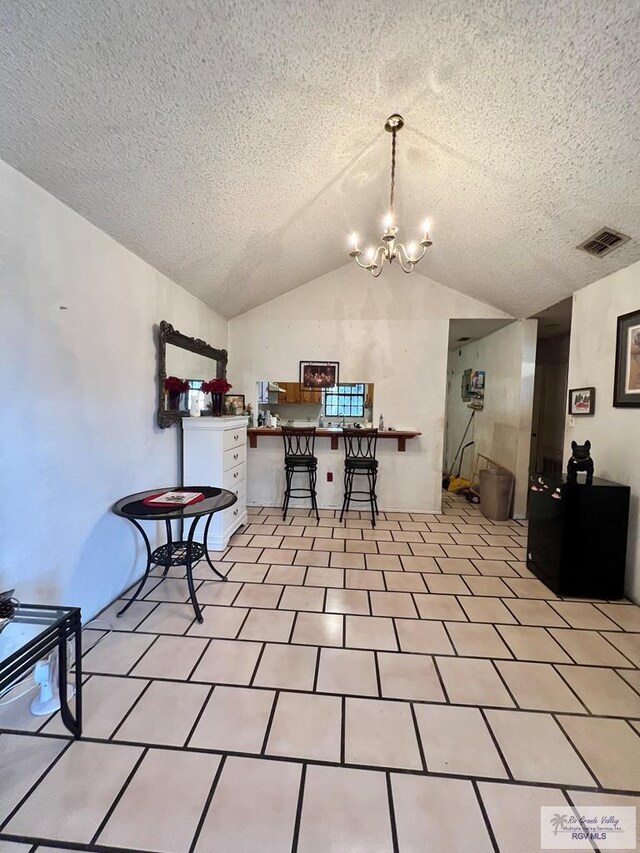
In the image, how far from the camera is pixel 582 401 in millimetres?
2918

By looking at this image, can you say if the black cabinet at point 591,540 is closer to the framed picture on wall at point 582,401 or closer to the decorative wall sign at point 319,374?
the framed picture on wall at point 582,401

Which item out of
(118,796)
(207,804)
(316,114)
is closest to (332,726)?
(207,804)

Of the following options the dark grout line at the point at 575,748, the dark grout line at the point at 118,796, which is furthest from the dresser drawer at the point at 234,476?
the dark grout line at the point at 575,748

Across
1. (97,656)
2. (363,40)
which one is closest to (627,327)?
(363,40)

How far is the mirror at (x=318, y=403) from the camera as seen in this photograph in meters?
4.26

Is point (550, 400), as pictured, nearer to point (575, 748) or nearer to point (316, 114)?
point (575, 748)

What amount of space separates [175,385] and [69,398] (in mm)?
1031

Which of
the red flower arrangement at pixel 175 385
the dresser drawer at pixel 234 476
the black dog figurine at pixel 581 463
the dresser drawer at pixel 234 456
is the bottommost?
the dresser drawer at pixel 234 476

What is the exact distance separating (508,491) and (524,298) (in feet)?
6.82

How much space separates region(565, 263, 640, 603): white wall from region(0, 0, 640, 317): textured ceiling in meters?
0.20

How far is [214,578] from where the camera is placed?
2488mm

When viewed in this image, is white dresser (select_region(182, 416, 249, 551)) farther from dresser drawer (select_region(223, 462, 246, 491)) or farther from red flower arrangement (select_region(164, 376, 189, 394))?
red flower arrangement (select_region(164, 376, 189, 394))

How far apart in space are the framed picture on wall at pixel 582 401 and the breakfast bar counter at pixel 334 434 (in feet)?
4.80

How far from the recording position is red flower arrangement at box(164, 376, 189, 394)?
273 cm
